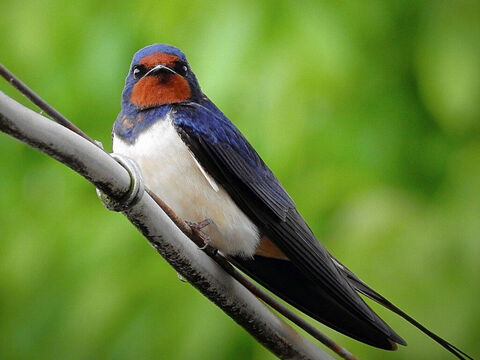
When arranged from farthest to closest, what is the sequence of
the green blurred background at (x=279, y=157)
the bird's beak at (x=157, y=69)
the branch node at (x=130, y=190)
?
1. the green blurred background at (x=279, y=157)
2. the bird's beak at (x=157, y=69)
3. the branch node at (x=130, y=190)

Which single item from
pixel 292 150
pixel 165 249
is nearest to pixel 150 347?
pixel 292 150

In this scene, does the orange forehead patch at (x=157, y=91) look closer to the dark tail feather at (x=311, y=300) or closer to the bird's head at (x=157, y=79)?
the bird's head at (x=157, y=79)

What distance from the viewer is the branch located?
2.78 ft

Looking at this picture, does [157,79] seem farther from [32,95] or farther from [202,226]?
[32,95]

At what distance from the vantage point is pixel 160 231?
1.09 metres

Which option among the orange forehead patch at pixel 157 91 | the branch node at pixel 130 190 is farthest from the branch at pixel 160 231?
the orange forehead patch at pixel 157 91

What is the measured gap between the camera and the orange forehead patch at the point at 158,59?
1634 millimetres

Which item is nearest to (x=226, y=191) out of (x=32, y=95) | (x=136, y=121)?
(x=136, y=121)

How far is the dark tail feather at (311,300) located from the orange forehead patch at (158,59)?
383 mm

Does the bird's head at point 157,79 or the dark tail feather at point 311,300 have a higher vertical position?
the bird's head at point 157,79

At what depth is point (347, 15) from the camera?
2004mm

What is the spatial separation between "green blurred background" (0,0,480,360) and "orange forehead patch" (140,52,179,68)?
0.83 ft

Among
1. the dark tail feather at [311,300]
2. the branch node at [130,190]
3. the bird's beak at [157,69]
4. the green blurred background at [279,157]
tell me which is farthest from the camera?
the green blurred background at [279,157]

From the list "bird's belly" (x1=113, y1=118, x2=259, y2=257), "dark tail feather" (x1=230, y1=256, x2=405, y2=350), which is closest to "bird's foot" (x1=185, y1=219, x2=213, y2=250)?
"bird's belly" (x1=113, y1=118, x2=259, y2=257)
